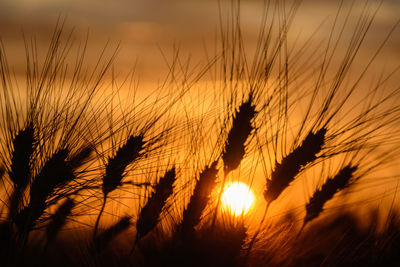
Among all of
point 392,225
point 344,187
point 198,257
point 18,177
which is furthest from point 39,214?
point 392,225

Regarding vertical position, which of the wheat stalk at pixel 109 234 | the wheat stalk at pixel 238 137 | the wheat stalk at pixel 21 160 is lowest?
the wheat stalk at pixel 109 234

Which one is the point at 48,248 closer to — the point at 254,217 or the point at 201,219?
the point at 201,219

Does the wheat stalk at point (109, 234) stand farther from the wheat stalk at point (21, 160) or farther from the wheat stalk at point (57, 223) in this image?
the wheat stalk at point (21, 160)

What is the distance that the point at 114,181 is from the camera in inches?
55.1

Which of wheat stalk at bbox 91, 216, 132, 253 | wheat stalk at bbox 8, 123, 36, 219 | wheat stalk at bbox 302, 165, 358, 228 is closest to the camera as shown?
wheat stalk at bbox 8, 123, 36, 219

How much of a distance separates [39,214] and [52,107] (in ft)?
1.19

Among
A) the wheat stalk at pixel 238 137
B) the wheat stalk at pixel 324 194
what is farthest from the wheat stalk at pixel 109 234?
the wheat stalk at pixel 324 194

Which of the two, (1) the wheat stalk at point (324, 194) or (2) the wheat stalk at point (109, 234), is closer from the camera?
(2) the wheat stalk at point (109, 234)

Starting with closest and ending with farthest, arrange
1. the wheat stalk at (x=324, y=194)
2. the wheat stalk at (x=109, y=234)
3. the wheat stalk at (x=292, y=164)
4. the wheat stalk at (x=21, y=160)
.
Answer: the wheat stalk at (x=21, y=160)
the wheat stalk at (x=292, y=164)
the wheat stalk at (x=109, y=234)
the wheat stalk at (x=324, y=194)

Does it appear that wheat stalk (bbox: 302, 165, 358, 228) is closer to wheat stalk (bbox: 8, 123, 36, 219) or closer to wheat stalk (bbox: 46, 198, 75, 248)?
wheat stalk (bbox: 46, 198, 75, 248)

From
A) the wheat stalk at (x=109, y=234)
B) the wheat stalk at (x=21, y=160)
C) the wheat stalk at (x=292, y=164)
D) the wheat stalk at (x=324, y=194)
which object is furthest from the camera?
the wheat stalk at (x=324, y=194)

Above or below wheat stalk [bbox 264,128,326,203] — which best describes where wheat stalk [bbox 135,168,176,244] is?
below

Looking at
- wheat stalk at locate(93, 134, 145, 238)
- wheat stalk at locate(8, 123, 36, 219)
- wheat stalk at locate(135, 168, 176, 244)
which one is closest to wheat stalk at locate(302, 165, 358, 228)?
wheat stalk at locate(135, 168, 176, 244)

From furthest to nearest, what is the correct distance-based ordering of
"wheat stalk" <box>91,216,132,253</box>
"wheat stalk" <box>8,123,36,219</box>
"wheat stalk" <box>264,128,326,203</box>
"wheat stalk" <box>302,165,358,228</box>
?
"wheat stalk" <box>302,165,358,228</box> → "wheat stalk" <box>91,216,132,253</box> → "wheat stalk" <box>264,128,326,203</box> → "wheat stalk" <box>8,123,36,219</box>
